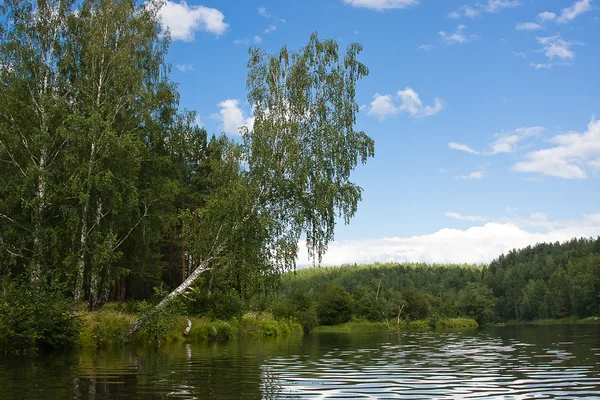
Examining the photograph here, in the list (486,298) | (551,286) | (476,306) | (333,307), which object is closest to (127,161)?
(333,307)

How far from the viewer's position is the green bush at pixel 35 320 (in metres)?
20.8

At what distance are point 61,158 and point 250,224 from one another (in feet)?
35.3

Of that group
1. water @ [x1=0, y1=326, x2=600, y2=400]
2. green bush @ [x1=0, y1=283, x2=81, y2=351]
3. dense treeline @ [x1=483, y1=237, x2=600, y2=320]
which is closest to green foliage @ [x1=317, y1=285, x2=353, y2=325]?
dense treeline @ [x1=483, y1=237, x2=600, y2=320]

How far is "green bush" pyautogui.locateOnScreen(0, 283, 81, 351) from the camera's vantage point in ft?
68.3

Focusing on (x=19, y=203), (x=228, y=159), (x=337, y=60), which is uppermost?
(x=337, y=60)

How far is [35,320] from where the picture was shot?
21656 mm

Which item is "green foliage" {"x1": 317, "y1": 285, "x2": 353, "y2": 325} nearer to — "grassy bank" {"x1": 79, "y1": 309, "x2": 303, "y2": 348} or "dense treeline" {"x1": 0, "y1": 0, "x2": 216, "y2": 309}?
"grassy bank" {"x1": 79, "y1": 309, "x2": 303, "y2": 348}

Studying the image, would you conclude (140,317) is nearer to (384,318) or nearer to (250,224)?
(250,224)

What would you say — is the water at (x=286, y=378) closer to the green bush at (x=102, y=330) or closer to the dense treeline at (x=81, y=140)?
the green bush at (x=102, y=330)

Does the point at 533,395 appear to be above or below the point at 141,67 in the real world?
below

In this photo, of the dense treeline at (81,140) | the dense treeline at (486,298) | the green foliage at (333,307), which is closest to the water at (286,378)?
the dense treeline at (81,140)

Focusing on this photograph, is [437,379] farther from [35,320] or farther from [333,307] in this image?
[333,307]

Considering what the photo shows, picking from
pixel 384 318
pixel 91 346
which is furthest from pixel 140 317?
pixel 384 318

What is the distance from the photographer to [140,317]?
27344 mm
